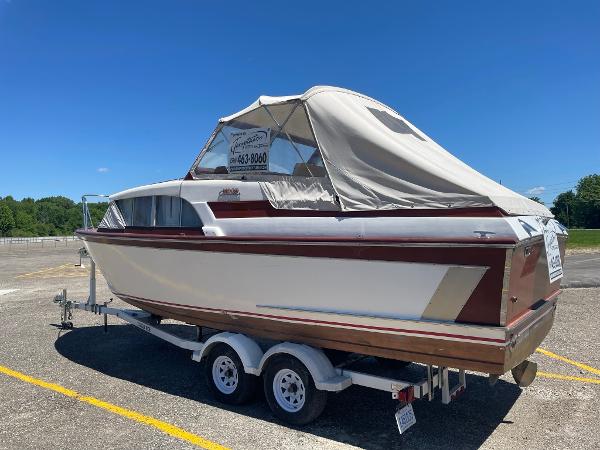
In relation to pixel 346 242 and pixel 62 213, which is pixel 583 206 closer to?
pixel 346 242

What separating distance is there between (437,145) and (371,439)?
3.35m

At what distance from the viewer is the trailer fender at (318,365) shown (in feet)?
14.4

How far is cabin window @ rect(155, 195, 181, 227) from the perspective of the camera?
18.8 feet

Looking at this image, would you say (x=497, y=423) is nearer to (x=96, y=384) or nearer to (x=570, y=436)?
(x=570, y=436)

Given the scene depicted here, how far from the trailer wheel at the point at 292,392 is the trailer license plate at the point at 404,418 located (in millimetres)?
776

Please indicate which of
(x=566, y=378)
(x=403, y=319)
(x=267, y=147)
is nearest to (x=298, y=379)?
(x=403, y=319)

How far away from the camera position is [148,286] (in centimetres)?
613

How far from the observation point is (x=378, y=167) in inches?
178

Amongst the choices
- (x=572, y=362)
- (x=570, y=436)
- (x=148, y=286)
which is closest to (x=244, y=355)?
(x=148, y=286)

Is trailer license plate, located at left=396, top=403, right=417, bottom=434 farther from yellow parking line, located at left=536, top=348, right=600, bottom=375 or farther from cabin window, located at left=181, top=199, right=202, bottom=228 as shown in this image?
yellow parking line, located at left=536, top=348, right=600, bottom=375

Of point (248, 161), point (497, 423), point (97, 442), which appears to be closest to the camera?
point (97, 442)

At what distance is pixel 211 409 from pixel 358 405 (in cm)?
155

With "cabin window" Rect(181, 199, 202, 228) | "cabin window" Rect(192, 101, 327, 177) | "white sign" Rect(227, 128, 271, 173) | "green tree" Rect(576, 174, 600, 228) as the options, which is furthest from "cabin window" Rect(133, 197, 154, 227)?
"green tree" Rect(576, 174, 600, 228)

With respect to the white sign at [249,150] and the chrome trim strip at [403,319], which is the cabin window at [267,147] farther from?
the chrome trim strip at [403,319]
